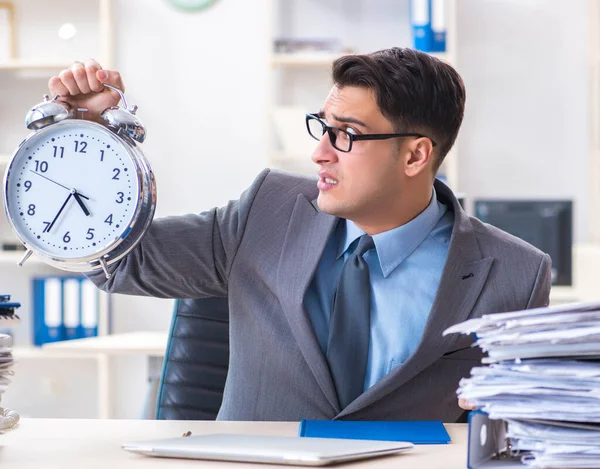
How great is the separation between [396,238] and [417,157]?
0.76 ft

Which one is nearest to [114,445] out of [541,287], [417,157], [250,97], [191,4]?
[541,287]

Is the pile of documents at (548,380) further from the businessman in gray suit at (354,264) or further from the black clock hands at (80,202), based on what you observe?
the black clock hands at (80,202)

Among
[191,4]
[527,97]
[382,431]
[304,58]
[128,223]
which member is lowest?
[382,431]

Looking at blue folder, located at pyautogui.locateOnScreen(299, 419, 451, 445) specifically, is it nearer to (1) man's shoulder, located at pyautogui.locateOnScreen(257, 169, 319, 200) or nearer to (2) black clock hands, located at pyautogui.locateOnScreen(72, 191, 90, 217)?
(2) black clock hands, located at pyautogui.locateOnScreen(72, 191, 90, 217)

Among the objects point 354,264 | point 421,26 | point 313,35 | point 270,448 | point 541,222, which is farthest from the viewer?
point 313,35

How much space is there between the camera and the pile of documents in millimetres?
964

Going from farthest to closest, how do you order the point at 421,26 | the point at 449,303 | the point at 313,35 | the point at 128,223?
the point at 313,35 → the point at 421,26 → the point at 449,303 → the point at 128,223

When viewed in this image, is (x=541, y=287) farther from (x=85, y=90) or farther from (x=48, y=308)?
(x=48, y=308)

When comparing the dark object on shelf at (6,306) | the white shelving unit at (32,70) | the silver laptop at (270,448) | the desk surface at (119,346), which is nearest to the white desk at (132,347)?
the desk surface at (119,346)

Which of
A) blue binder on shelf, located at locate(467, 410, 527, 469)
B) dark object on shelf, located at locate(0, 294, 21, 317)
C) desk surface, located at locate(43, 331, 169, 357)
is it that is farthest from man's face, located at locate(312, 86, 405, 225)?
desk surface, located at locate(43, 331, 169, 357)

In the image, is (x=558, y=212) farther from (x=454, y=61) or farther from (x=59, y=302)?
(x=59, y=302)

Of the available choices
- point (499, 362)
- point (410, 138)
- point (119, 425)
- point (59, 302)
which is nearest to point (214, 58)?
point (59, 302)

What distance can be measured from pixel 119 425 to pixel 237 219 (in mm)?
610

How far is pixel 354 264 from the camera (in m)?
1.72
